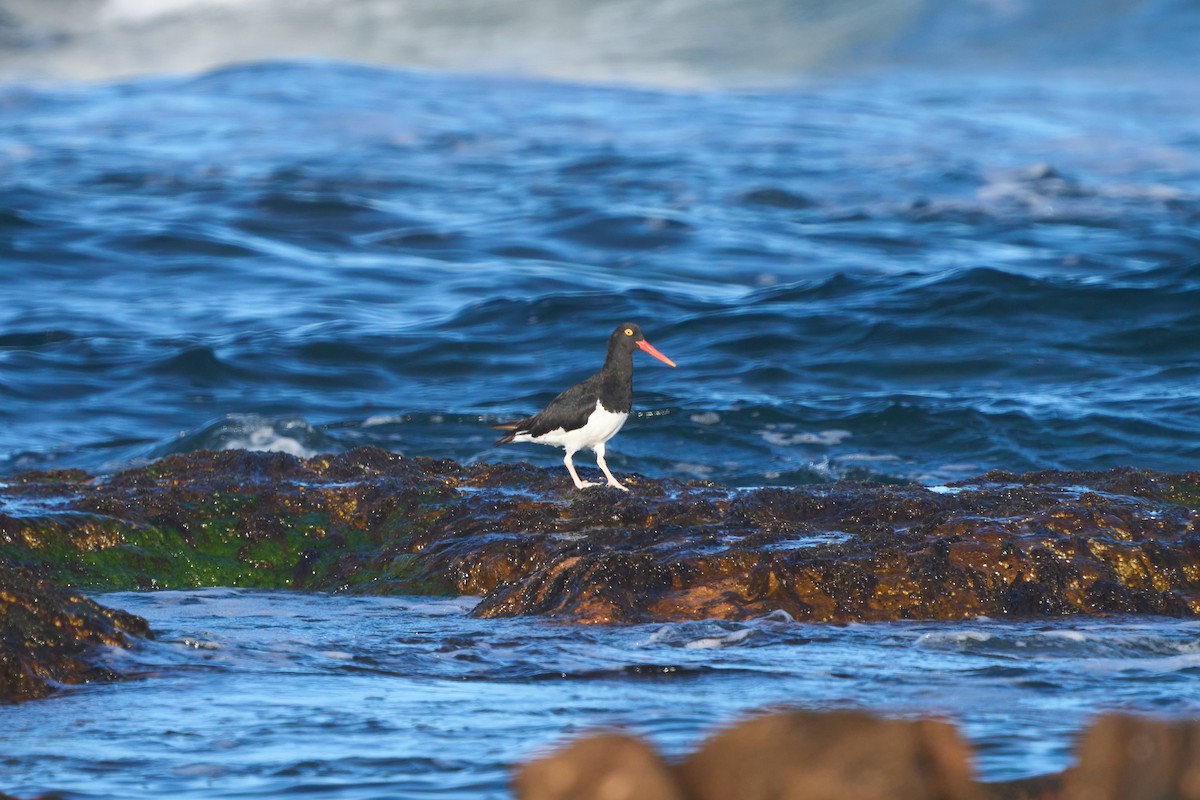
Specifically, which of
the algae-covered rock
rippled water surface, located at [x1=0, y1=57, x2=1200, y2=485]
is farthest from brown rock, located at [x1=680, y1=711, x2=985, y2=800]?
rippled water surface, located at [x1=0, y1=57, x2=1200, y2=485]

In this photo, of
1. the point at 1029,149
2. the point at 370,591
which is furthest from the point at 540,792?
the point at 1029,149

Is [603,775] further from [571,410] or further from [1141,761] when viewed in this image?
[571,410]

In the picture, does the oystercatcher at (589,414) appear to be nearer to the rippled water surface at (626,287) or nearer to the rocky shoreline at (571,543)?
the rocky shoreline at (571,543)

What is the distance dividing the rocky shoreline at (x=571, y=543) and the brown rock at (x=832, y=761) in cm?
358

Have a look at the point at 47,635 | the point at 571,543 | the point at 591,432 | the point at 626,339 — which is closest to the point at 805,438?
the point at 626,339

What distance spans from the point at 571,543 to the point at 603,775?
5124 mm

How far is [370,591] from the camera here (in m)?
7.57

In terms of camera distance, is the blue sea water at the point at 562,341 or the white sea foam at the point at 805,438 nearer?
the blue sea water at the point at 562,341

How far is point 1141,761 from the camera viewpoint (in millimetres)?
2059

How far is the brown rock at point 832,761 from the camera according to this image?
203 centimetres

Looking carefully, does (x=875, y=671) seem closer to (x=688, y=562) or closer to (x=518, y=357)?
(x=688, y=562)

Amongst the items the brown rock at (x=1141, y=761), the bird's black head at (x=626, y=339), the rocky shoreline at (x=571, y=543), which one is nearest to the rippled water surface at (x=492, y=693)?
the rocky shoreline at (x=571, y=543)

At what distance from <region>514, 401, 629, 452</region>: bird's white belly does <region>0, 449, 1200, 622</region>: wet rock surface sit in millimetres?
240

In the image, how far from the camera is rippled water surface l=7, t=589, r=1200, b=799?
427 centimetres
